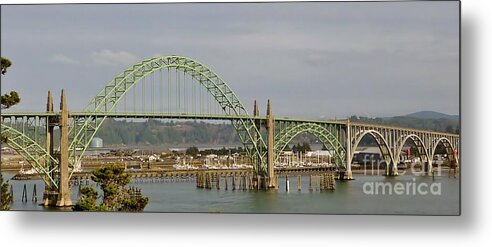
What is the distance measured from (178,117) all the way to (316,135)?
1.18m

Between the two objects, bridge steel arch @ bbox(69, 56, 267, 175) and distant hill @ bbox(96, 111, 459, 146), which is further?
distant hill @ bbox(96, 111, 459, 146)

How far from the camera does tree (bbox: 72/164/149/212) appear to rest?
23.2 feet

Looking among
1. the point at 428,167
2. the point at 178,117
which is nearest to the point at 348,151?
the point at 428,167

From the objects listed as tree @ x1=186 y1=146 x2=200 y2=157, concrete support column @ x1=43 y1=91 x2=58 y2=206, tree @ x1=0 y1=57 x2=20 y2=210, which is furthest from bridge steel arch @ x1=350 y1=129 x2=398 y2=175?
tree @ x1=0 y1=57 x2=20 y2=210

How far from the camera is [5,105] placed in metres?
7.14

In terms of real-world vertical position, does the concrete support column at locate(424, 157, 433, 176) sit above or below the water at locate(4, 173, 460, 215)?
above

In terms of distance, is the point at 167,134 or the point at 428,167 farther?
the point at 167,134

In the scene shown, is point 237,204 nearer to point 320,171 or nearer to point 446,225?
point 320,171

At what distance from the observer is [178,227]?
6.93 meters

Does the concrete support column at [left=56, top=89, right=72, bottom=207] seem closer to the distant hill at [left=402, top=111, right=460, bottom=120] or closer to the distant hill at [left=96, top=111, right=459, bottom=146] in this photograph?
the distant hill at [left=96, top=111, right=459, bottom=146]

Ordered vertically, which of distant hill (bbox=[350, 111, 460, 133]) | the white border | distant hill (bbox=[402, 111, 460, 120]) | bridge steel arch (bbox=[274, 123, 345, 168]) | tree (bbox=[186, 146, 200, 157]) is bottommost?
the white border

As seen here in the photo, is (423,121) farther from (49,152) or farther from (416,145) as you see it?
(49,152)

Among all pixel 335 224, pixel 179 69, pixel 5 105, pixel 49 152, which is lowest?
pixel 335 224

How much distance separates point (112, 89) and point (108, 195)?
2.88 feet
